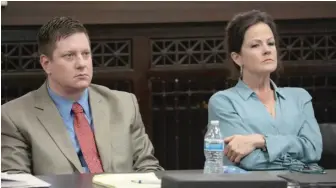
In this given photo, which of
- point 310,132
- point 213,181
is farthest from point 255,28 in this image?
point 213,181

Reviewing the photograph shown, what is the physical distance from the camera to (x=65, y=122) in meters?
2.37

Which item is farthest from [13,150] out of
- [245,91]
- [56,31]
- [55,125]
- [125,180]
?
[245,91]

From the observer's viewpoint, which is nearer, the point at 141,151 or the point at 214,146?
the point at 214,146

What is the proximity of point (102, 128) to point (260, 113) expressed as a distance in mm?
621

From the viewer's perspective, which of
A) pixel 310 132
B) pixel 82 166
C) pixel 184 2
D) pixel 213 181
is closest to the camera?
pixel 213 181

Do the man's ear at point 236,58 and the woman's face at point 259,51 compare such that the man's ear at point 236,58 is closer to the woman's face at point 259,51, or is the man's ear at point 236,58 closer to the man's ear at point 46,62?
the woman's face at point 259,51

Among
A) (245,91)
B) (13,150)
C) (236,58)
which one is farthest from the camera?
(236,58)

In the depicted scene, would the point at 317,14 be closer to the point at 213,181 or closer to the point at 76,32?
the point at 76,32

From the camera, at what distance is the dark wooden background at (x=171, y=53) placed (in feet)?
10.6

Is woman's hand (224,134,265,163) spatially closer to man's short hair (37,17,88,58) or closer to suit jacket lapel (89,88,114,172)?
suit jacket lapel (89,88,114,172)

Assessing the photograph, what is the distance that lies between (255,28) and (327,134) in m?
0.52

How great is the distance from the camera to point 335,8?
11.0 ft

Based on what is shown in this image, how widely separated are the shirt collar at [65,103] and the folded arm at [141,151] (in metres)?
0.20

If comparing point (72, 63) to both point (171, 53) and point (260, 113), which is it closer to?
point (260, 113)
